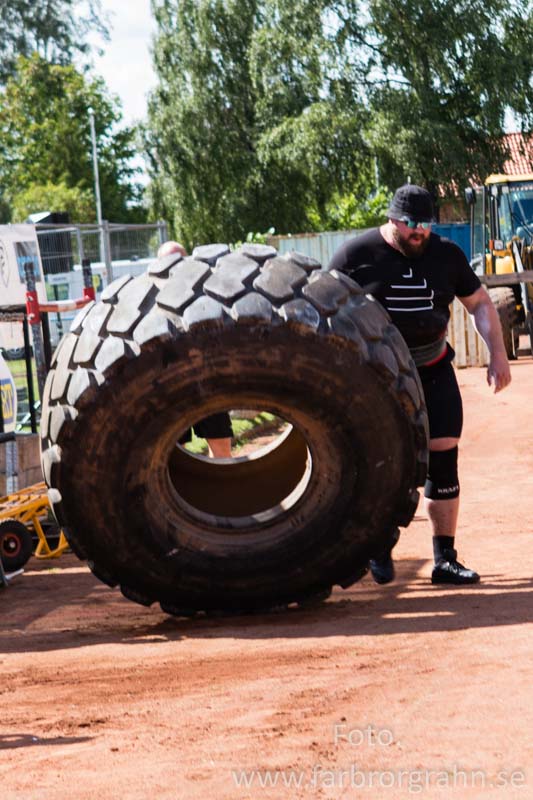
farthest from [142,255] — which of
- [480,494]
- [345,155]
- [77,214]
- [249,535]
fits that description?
[77,214]

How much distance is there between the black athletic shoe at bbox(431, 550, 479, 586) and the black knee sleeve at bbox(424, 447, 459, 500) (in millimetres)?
282

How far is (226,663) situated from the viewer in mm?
4586

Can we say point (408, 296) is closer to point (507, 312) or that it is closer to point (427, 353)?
point (427, 353)

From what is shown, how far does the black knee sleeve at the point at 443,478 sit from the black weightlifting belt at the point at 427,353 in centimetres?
44

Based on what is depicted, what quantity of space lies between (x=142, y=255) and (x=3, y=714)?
23.0m

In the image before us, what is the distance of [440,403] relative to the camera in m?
6.05

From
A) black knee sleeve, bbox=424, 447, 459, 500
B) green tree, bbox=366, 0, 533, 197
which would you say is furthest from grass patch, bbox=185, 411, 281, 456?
green tree, bbox=366, 0, 533, 197

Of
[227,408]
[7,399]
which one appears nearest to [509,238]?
[7,399]

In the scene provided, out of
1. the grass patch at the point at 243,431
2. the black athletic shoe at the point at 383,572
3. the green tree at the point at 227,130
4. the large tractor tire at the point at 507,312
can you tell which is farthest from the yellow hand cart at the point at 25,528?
the green tree at the point at 227,130

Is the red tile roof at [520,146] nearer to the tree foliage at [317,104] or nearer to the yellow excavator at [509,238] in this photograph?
the tree foliage at [317,104]

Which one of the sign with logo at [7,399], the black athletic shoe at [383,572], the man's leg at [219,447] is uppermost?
the sign with logo at [7,399]

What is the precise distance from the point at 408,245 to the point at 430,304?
287 mm

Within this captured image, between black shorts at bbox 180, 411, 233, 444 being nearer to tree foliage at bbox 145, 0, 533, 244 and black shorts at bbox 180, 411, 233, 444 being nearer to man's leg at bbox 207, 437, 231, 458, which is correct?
man's leg at bbox 207, 437, 231, 458

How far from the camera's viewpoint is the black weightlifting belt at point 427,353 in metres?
6.00
